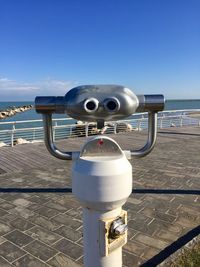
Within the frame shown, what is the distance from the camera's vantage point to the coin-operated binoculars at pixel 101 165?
1473mm

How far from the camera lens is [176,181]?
596cm

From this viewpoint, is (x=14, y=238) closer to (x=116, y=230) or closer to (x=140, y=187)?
(x=116, y=230)

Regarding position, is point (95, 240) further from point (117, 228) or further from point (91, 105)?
point (91, 105)

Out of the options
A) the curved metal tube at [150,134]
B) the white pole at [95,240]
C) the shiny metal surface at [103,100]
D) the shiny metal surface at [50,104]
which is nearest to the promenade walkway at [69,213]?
the white pole at [95,240]

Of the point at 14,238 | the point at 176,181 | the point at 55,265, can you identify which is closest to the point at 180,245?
the point at 55,265

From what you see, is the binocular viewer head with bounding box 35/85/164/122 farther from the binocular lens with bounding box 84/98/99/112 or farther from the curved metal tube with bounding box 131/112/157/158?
the curved metal tube with bounding box 131/112/157/158

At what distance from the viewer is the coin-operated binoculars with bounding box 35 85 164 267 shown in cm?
147

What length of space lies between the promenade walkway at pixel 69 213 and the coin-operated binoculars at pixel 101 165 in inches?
61.1

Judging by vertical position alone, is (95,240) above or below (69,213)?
above

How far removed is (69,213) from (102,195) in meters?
2.94

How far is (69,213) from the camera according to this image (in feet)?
14.1

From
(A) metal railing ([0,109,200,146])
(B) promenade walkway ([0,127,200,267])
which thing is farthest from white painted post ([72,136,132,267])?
(A) metal railing ([0,109,200,146])

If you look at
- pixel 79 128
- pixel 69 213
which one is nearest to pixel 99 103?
pixel 69 213

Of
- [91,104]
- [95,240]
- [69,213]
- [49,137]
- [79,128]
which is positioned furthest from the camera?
[79,128]
